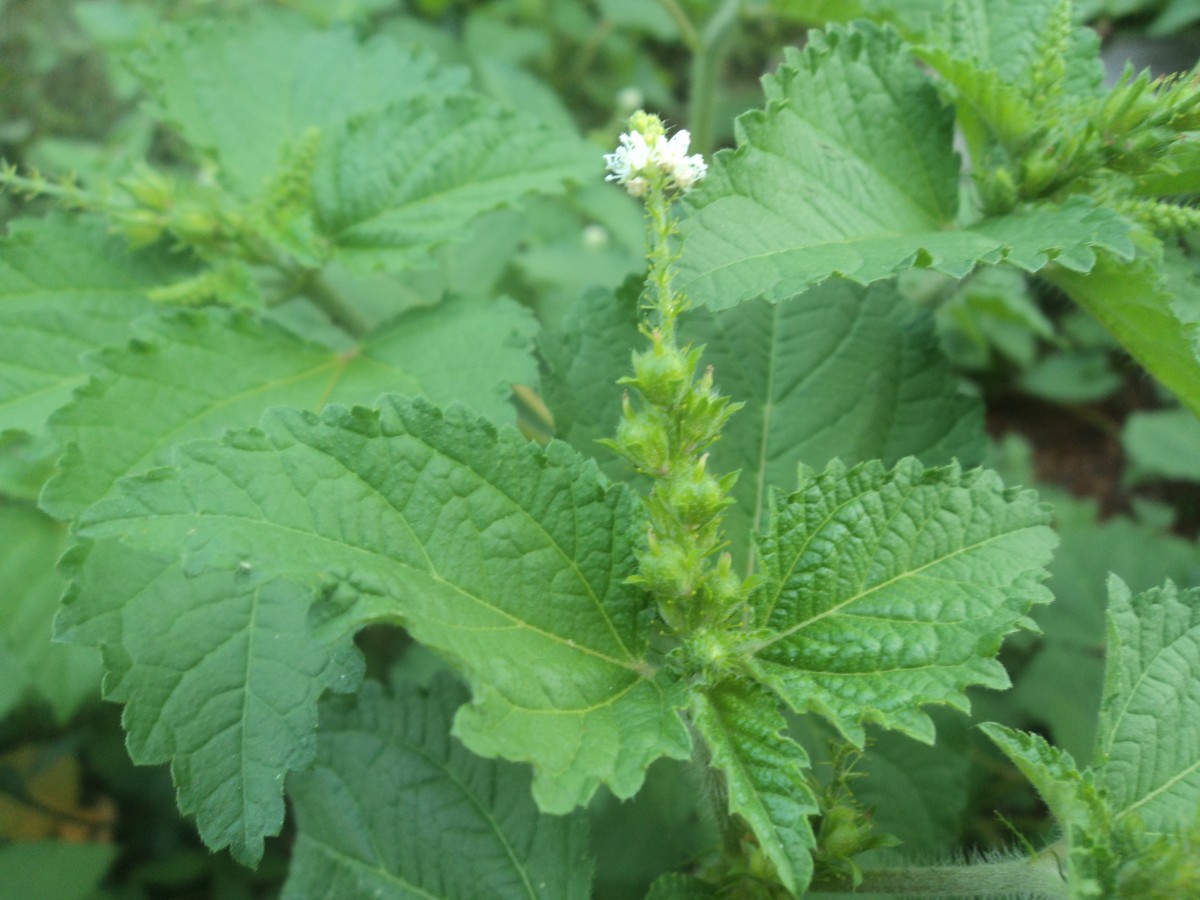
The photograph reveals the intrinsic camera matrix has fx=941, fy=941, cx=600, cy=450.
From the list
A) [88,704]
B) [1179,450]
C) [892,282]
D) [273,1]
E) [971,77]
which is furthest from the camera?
[273,1]

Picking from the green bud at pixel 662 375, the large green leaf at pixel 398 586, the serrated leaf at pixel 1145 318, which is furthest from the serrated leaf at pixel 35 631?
the serrated leaf at pixel 1145 318

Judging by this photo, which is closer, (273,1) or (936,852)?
(936,852)

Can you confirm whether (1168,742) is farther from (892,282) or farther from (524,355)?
(524,355)

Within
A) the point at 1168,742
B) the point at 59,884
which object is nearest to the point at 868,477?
the point at 1168,742

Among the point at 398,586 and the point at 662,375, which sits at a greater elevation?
the point at 662,375

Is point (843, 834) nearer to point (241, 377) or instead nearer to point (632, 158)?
point (632, 158)

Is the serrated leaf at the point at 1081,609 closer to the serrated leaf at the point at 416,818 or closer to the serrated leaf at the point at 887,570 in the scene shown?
the serrated leaf at the point at 887,570

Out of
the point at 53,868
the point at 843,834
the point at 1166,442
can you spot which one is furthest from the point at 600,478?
the point at 1166,442
